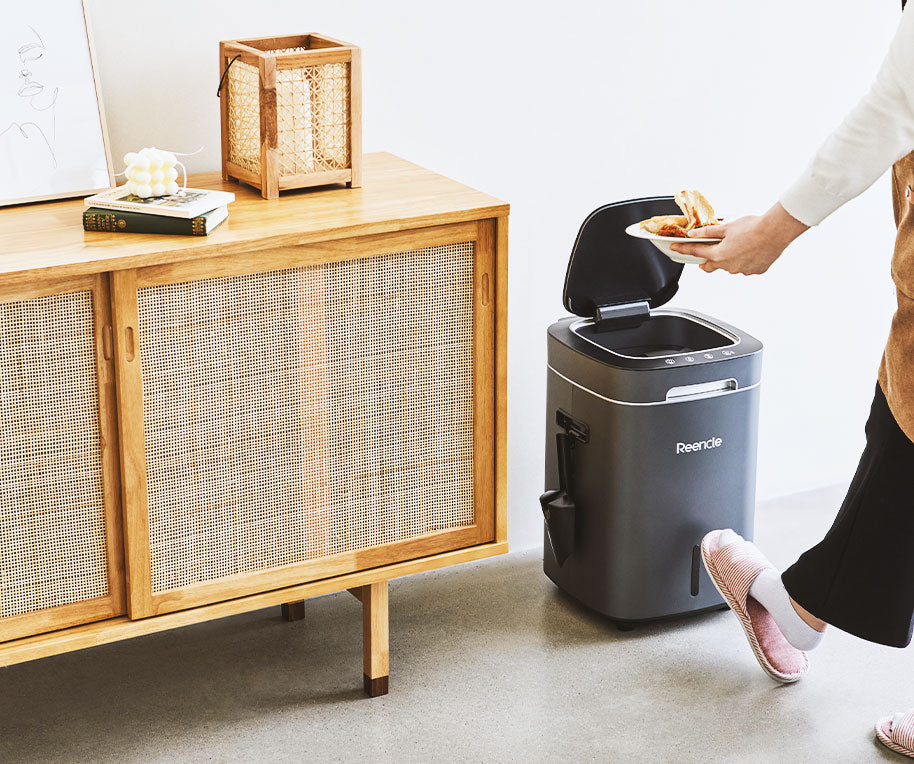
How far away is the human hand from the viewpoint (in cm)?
184

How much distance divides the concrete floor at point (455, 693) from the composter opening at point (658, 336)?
54 cm

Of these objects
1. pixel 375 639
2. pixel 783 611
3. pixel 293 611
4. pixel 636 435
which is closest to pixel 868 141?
pixel 636 435

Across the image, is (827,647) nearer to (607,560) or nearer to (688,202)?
(607,560)

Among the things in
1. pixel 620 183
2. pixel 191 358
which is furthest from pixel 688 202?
pixel 191 358

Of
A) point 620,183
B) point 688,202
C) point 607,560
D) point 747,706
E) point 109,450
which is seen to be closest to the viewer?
point 109,450

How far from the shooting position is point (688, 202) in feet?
6.95

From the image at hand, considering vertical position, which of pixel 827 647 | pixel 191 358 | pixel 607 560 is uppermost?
pixel 191 358

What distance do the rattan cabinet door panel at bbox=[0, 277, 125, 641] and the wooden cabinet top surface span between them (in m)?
0.05

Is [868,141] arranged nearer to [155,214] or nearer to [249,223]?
[249,223]

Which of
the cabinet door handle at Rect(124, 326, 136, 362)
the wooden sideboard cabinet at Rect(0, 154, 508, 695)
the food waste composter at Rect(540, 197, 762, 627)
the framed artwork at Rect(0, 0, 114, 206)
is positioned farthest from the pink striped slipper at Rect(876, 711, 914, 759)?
the framed artwork at Rect(0, 0, 114, 206)

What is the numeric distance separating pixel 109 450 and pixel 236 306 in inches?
11.3

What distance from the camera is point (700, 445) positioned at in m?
2.44

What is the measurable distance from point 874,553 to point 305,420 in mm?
946

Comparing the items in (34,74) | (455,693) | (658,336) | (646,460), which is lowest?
(455,693)
